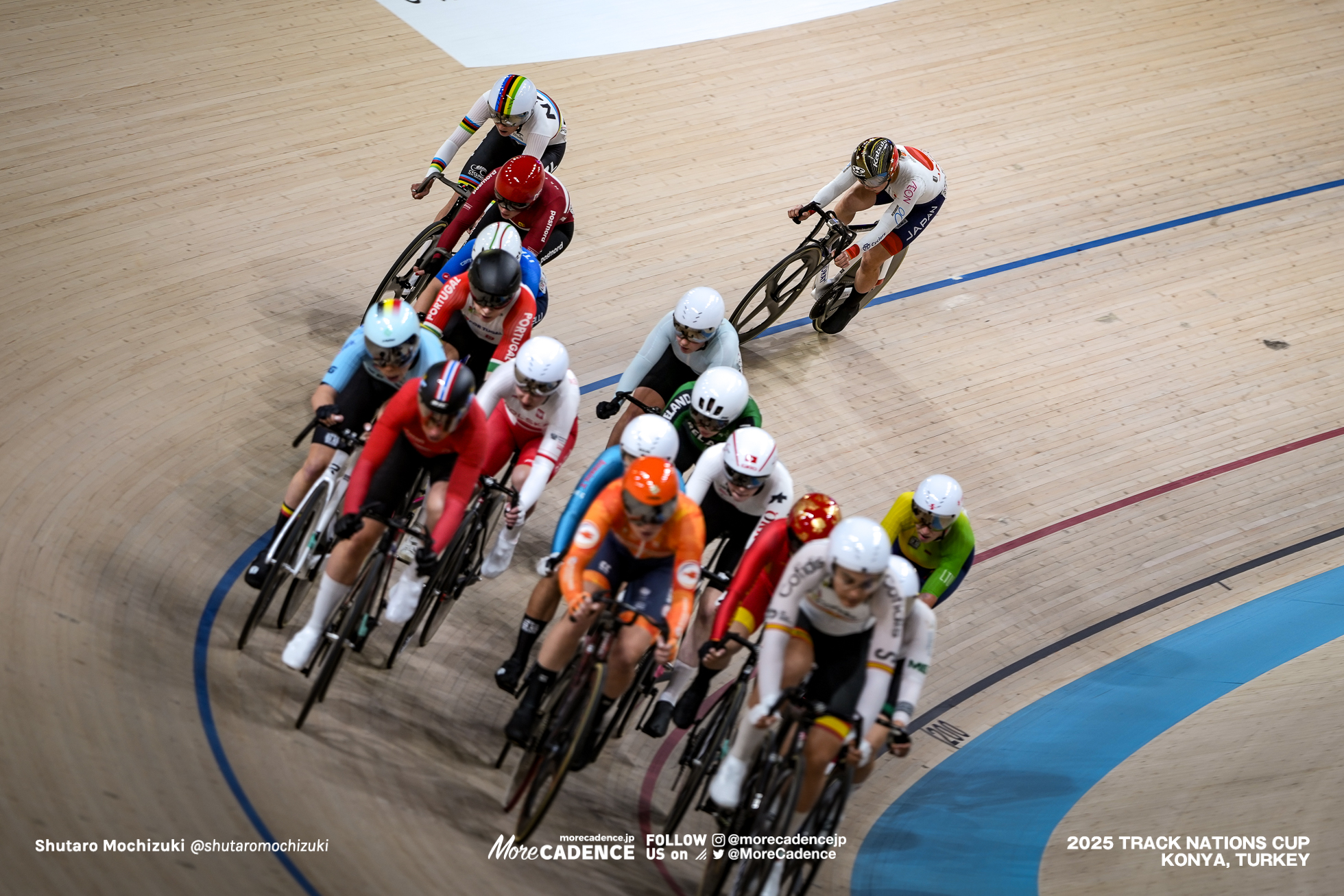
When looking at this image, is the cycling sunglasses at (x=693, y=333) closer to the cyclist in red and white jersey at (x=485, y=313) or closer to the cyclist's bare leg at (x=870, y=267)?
the cyclist in red and white jersey at (x=485, y=313)

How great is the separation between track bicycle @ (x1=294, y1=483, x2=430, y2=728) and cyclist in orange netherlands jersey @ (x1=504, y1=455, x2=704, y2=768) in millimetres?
555

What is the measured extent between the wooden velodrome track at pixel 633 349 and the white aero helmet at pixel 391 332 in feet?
4.04

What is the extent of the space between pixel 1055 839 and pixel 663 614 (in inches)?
77.4

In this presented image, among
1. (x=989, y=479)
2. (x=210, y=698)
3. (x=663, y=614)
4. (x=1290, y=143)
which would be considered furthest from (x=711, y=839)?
(x=1290, y=143)

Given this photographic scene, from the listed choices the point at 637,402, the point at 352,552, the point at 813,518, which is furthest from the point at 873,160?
the point at 352,552

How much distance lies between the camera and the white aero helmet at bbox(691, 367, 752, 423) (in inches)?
177

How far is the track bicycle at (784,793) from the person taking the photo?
3502mm

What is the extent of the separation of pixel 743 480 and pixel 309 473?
1600 millimetres

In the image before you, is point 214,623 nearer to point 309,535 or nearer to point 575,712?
point 309,535

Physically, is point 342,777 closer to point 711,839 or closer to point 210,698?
point 210,698

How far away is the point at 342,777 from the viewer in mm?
3939

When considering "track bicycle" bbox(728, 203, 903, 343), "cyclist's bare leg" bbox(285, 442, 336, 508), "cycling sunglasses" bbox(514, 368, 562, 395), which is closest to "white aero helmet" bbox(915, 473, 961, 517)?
"cycling sunglasses" bbox(514, 368, 562, 395)

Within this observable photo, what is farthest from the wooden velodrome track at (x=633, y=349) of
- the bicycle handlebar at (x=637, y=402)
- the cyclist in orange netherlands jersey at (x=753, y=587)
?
the bicycle handlebar at (x=637, y=402)

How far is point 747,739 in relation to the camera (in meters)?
3.62
